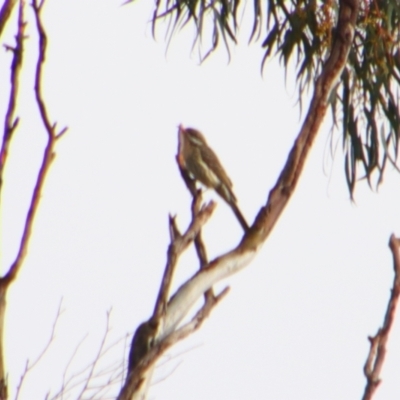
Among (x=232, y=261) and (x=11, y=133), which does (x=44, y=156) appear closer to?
(x=11, y=133)

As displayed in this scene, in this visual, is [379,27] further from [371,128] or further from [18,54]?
[18,54]

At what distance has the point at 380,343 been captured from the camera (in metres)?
2.22

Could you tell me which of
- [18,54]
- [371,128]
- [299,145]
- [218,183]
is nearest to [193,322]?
[299,145]

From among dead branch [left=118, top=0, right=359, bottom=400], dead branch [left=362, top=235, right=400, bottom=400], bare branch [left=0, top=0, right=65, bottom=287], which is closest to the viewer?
dead branch [left=362, top=235, right=400, bottom=400]

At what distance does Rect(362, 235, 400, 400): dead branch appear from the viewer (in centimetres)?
217

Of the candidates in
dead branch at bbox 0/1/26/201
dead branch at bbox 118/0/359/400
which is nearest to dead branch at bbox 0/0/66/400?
dead branch at bbox 0/1/26/201

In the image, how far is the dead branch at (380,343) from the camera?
2166mm

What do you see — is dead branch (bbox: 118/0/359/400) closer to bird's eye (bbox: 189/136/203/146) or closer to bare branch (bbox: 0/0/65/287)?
bare branch (bbox: 0/0/65/287)

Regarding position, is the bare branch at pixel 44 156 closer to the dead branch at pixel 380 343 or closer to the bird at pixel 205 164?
the dead branch at pixel 380 343

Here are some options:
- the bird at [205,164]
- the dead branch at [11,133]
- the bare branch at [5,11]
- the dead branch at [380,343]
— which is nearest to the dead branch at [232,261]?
the dead branch at [11,133]

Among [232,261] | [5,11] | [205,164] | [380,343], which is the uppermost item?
[205,164]

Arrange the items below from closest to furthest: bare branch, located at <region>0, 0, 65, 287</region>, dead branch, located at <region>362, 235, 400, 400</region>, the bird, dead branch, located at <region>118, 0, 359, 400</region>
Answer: dead branch, located at <region>362, 235, 400, 400</region>
bare branch, located at <region>0, 0, 65, 287</region>
dead branch, located at <region>118, 0, 359, 400</region>
the bird

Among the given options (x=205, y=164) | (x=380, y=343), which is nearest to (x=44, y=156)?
(x=380, y=343)

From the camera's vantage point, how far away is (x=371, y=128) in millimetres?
4402
